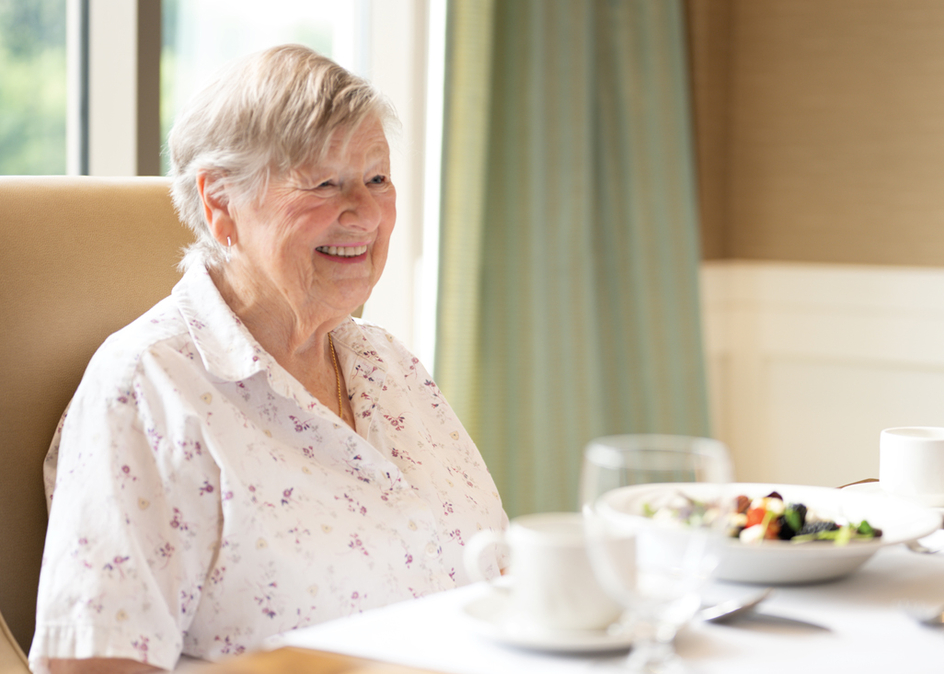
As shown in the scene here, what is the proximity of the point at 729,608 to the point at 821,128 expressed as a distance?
8.72 feet

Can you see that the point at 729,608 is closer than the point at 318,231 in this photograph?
Yes

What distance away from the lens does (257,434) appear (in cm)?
119

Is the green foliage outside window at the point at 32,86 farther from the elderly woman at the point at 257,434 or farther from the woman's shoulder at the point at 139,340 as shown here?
the woman's shoulder at the point at 139,340

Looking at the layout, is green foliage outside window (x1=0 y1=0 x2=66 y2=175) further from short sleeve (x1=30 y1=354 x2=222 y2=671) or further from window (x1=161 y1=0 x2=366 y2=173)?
short sleeve (x1=30 y1=354 x2=222 y2=671)

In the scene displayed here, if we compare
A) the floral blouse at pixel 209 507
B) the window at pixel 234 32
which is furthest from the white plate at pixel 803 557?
the window at pixel 234 32

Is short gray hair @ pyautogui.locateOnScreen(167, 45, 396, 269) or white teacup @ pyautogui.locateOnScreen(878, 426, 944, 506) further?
short gray hair @ pyautogui.locateOnScreen(167, 45, 396, 269)

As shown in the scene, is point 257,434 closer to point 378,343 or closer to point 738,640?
point 378,343

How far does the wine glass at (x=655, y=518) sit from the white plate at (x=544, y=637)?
0.25 feet

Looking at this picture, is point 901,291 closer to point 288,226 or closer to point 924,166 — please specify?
point 924,166

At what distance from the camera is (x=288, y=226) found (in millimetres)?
1300

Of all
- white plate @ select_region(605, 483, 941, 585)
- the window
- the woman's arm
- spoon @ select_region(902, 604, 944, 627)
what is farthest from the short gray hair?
spoon @ select_region(902, 604, 944, 627)

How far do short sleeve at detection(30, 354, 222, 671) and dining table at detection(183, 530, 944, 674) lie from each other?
38 cm

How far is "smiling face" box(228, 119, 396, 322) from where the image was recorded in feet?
4.26

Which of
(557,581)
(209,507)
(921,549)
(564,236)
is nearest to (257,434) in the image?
(209,507)
